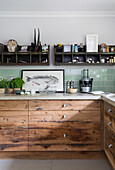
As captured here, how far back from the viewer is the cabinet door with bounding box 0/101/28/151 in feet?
7.32

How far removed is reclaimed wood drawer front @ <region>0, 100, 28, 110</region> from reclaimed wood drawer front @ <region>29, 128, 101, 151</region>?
1.24 feet

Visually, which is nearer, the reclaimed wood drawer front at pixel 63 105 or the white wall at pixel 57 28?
the reclaimed wood drawer front at pixel 63 105

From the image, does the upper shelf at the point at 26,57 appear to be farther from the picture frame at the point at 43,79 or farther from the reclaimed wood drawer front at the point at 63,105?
the reclaimed wood drawer front at the point at 63,105

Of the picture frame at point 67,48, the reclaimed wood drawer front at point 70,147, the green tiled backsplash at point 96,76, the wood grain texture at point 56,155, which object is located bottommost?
the wood grain texture at point 56,155

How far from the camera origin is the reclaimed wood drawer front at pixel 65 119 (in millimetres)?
2221

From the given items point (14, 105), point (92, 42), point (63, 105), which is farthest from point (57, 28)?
point (14, 105)

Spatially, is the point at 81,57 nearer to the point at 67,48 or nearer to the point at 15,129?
the point at 67,48

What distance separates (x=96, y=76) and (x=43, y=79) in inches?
40.8

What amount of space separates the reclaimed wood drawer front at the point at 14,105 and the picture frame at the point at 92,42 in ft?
4.91

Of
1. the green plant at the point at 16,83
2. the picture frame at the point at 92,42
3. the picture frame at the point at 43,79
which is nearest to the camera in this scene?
the green plant at the point at 16,83

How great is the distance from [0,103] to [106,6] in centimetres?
246

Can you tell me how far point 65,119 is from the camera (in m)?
2.22

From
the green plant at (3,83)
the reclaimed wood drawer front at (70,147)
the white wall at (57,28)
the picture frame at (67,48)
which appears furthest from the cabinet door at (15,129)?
the white wall at (57,28)

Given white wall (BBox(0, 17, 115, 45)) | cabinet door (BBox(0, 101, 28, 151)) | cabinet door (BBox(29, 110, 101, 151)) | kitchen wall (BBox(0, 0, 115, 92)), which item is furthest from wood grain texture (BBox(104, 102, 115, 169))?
white wall (BBox(0, 17, 115, 45))
